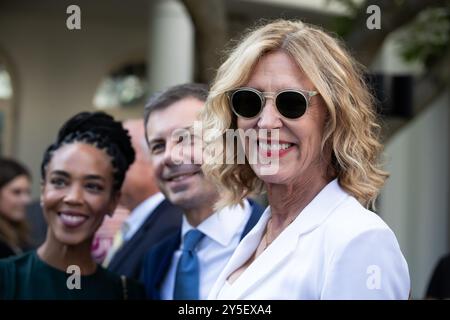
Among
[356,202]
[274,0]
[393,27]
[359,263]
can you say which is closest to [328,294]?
[359,263]

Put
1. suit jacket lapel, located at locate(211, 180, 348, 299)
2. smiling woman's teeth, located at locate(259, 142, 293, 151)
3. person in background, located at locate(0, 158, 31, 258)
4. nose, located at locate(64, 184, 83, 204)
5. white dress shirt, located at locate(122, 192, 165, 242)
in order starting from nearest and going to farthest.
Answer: suit jacket lapel, located at locate(211, 180, 348, 299), smiling woman's teeth, located at locate(259, 142, 293, 151), nose, located at locate(64, 184, 83, 204), white dress shirt, located at locate(122, 192, 165, 242), person in background, located at locate(0, 158, 31, 258)

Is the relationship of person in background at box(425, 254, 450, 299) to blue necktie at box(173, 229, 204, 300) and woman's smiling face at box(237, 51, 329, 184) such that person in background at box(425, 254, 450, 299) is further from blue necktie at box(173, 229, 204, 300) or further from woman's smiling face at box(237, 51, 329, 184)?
woman's smiling face at box(237, 51, 329, 184)

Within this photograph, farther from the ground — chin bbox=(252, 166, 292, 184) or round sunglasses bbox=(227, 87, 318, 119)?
round sunglasses bbox=(227, 87, 318, 119)

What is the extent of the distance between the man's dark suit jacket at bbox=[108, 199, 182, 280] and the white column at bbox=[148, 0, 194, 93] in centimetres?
547

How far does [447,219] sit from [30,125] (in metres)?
6.16

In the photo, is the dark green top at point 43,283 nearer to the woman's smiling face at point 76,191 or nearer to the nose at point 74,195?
the woman's smiling face at point 76,191

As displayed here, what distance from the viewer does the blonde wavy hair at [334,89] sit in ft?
7.43

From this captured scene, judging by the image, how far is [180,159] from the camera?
314cm

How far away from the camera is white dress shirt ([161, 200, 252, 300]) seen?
309 centimetres

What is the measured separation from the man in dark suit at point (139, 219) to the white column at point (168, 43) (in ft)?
16.1

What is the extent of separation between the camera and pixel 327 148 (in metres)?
2.35

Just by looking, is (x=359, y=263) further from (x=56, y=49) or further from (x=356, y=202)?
(x=56, y=49)

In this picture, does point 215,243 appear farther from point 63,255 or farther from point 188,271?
point 63,255

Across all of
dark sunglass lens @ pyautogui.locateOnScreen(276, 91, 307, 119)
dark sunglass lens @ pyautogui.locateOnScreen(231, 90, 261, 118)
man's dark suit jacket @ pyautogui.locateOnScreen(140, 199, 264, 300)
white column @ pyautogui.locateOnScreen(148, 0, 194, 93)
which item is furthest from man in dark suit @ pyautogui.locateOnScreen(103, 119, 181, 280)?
white column @ pyautogui.locateOnScreen(148, 0, 194, 93)
